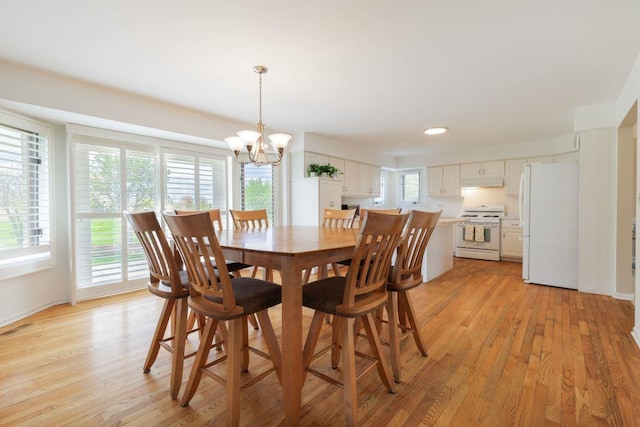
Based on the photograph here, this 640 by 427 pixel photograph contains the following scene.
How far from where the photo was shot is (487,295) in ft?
11.2

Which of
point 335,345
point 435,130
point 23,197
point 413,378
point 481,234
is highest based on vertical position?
point 435,130

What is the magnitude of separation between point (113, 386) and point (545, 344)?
117 inches

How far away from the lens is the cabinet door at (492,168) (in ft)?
18.7

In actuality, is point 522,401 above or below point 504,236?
below

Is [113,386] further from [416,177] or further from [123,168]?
[416,177]

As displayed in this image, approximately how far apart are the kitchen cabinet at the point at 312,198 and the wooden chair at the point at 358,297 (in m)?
2.85

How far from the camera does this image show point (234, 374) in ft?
4.57

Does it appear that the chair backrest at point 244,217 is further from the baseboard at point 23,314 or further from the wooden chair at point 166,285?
the baseboard at point 23,314

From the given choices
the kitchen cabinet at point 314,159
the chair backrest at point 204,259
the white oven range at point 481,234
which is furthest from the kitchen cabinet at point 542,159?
the chair backrest at point 204,259

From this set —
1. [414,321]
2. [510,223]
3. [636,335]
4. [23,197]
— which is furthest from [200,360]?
[510,223]

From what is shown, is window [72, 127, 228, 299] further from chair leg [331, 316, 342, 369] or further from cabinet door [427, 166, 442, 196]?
cabinet door [427, 166, 442, 196]

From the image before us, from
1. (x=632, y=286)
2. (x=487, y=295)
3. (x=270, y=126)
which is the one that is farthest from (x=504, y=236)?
(x=270, y=126)

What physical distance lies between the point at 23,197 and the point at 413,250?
3.60 meters

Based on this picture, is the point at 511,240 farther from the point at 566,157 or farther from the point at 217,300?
the point at 217,300
